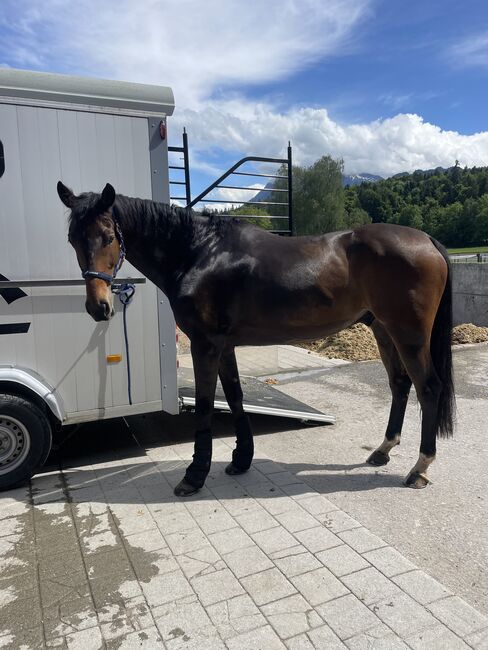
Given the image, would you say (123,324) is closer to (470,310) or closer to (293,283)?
(293,283)

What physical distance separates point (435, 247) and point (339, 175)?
167 feet

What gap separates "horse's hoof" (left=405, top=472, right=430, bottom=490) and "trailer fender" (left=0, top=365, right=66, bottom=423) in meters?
2.66

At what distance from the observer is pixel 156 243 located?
316cm

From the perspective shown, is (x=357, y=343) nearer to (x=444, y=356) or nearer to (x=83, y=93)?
(x=444, y=356)

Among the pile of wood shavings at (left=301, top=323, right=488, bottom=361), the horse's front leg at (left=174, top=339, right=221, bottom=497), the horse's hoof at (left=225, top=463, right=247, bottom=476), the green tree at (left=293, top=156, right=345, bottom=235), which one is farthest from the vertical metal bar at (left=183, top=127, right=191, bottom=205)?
the green tree at (left=293, top=156, right=345, bottom=235)

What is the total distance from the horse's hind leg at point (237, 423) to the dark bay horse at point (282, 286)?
0.25 meters

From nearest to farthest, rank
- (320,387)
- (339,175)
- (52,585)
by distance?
(52,585), (320,387), (339,175)

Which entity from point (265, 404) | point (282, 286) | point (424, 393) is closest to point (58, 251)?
point (282, 286)

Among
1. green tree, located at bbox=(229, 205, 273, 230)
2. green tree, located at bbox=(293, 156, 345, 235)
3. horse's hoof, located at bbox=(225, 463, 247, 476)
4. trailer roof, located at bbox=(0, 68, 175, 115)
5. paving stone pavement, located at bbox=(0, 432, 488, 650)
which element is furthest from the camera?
green tree, located at bbox=(293, 156, 345, 235)

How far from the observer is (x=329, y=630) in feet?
6.40

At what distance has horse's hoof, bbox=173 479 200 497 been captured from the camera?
3230 millimetres

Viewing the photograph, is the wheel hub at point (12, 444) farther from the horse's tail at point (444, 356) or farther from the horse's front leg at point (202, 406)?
the horse's tail at point (444, 356)

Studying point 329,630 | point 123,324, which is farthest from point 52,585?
point 123,324

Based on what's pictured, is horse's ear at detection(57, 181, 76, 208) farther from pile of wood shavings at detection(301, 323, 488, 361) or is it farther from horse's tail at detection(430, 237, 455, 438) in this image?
pile of wood shavings at detection(301, 323, 488, 361)
